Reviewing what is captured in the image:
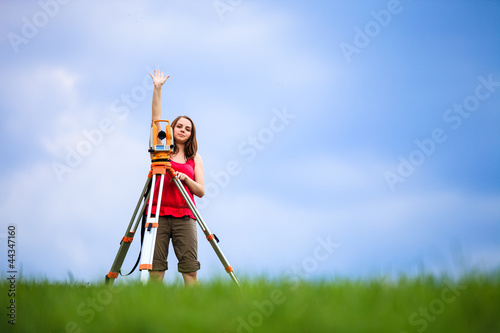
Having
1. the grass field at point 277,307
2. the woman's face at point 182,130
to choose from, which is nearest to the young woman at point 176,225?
the woman's face at point 182,130

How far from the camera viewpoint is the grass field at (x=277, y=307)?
2836 millimetres

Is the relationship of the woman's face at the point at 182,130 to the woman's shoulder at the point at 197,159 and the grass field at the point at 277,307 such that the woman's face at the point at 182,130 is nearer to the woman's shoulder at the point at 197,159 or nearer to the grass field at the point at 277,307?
the woman's shoulder at the point at 197,159

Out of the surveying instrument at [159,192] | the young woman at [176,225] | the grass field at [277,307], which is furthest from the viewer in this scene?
the young woman at [176,225]

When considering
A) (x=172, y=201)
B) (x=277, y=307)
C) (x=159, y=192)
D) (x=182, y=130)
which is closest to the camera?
(x=277, y=307)

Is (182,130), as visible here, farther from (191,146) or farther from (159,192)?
(159,192)

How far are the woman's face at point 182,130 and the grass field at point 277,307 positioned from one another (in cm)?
254

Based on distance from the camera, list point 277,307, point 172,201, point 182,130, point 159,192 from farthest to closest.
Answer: point 182,130 → point 172,201 → point 159,192 → point 277,307

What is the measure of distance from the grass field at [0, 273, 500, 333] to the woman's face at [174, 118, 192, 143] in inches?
100

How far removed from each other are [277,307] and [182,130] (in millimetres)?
3625

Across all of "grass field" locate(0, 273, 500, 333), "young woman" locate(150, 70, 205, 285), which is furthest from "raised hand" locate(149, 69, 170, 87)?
"grass field" locate(0, 273, 500, 333)

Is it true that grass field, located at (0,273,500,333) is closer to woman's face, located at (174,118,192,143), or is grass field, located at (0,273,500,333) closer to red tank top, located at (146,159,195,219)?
red tank top, located at (146,159,195,219)

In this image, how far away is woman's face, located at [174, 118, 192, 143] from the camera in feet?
20.1

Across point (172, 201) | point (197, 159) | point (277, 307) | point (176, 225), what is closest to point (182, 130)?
point (197, 159)

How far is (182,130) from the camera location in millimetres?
6145
